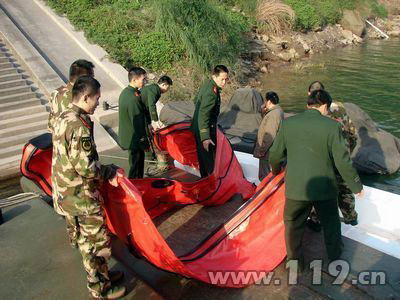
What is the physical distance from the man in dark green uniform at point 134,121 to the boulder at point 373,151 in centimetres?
457

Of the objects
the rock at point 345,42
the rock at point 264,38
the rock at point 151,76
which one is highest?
the rock at point 151,76

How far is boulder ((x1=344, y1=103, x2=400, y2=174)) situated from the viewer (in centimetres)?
742

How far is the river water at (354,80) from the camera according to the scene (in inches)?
511

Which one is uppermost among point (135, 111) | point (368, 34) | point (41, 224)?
point (135, 111)

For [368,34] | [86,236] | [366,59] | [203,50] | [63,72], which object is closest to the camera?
[86,236]

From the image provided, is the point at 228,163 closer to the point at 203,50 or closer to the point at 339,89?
the point at 203,50

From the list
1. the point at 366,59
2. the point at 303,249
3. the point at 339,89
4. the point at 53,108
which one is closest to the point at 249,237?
the point at 303,249

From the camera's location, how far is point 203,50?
46.7 feet

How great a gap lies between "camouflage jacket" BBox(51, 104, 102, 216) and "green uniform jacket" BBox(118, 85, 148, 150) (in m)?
2.23

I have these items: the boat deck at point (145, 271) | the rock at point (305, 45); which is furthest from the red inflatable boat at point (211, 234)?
the rock at point (305, 45)

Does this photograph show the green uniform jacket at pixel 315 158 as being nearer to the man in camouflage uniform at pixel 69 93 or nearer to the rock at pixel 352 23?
the man in camouflage uniform at pixel 69 93

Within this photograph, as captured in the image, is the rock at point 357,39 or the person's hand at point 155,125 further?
the rock at point 357,39

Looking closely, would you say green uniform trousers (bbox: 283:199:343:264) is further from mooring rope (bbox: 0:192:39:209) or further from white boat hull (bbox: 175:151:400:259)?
mooring rope (bbox: 0:192:39:209)

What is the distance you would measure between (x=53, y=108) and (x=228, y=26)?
13.5m
